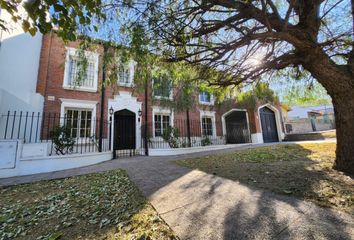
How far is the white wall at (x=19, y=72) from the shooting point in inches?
277

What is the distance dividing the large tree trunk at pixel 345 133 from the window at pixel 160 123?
9095 mm

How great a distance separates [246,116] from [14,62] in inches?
591

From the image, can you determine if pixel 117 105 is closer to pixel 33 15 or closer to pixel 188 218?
pixel 33 15

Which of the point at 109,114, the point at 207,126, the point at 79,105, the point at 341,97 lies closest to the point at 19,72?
the point at 79,105

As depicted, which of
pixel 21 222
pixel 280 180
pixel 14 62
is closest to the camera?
pixel 21 222

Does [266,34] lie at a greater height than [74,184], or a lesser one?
greater

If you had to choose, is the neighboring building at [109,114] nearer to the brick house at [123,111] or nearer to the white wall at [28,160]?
the brick house at [123,111]

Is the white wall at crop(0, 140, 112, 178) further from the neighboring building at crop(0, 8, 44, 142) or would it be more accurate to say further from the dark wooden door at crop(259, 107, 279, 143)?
the dark wooden door at crop(259, 107, 279, 143)

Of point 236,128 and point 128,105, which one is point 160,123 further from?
point 236,128

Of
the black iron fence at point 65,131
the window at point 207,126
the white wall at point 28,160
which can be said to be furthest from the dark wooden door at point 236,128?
the white wall at point 28,160

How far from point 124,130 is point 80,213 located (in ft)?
27.2

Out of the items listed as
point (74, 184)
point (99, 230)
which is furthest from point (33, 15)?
point (74, 184)

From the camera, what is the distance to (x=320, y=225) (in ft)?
→ 5.35

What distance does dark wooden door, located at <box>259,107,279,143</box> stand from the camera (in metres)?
14.5
